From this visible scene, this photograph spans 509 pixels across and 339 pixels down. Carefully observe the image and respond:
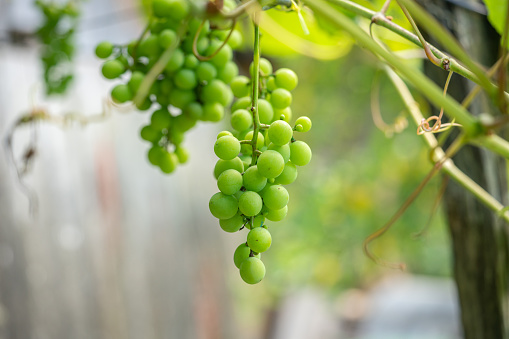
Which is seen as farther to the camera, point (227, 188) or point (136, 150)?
point (136, 150)

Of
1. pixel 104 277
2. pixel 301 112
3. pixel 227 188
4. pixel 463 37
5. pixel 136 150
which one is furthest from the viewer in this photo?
pixel 301 112

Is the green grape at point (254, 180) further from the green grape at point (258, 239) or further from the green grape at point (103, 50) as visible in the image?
the green grape at point (103, 50)

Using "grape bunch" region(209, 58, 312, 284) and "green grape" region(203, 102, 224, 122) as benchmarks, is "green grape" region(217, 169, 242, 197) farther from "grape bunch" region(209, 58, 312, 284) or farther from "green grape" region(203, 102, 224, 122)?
"green grape" region(203, 102, 224, 122)

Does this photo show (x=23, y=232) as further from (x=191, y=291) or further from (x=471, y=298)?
(x=471, y=298)

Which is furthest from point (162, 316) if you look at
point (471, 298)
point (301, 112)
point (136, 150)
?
point (301, 112)

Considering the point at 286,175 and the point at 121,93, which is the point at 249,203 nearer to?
the point at 286,175

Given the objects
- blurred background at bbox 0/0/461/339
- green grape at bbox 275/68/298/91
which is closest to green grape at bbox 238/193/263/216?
green grape at bbox 275/68/298/91


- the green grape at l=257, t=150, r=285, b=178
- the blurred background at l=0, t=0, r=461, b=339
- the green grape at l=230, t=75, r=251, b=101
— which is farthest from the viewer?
the blurred background at l=0, t=0, r=461, b=339
